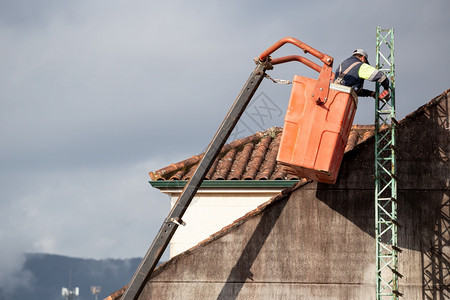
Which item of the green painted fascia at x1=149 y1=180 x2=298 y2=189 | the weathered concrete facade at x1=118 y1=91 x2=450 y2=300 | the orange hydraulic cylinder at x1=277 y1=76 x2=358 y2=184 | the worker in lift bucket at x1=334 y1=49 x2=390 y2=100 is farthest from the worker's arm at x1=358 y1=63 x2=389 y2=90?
the green painted fascia at x1=149 y1=180 x2=298 y2=189

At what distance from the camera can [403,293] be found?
14406 mm

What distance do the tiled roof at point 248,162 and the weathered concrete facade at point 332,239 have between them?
151 inches

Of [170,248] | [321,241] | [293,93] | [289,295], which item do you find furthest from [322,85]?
[170,248]

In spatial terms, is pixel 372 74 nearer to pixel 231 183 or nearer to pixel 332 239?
pixel 332 239

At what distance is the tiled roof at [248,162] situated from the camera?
63.1ft

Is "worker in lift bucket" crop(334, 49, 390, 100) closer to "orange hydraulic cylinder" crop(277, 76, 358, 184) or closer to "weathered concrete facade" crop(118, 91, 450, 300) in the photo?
"orange hydraulic cylinder" crop(277, 76, 358, 184)

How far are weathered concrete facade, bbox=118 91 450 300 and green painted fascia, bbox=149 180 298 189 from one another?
3680mm

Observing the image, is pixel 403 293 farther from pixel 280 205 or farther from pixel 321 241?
pixel 280 205

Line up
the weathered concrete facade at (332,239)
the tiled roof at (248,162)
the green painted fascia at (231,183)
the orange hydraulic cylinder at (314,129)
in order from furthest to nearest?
the tiled roof at (248,162)
the green painted fascia at (231,183)
the weathered concrete facade at (332,239)
the orange hydraulic cylinder at (314,129)

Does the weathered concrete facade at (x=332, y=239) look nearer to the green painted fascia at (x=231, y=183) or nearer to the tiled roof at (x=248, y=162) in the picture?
the green painted fascia at (x=231, y=183)

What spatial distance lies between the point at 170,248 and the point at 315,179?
647 cm

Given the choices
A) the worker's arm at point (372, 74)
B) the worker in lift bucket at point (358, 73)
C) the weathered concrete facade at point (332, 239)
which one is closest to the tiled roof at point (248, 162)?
the weathered concrete facade at point (332, 239)

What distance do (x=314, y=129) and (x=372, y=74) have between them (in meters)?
1.61

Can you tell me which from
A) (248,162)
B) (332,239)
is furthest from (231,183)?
(332,239)
